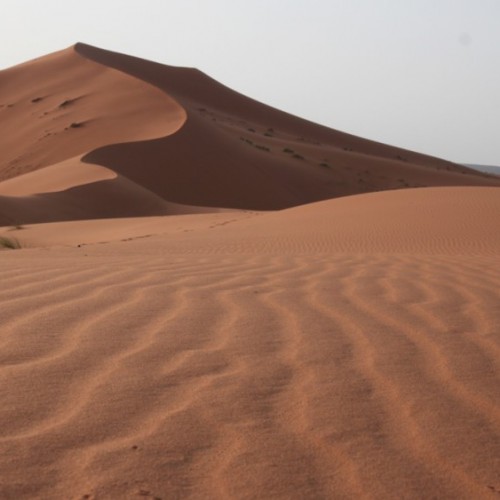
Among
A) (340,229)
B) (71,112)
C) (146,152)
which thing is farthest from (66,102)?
(340,229)

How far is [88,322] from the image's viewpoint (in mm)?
4285

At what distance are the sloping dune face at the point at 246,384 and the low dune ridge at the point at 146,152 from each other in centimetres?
1573

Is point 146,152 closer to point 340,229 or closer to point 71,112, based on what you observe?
point 71,112

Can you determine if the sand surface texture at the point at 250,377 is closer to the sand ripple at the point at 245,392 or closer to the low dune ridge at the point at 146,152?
the sand ripple at the point at 245,392

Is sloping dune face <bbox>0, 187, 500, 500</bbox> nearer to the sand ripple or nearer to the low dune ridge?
the sand ripple

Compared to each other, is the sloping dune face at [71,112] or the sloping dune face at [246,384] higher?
the sloping dune face at [71,112]

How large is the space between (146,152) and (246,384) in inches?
1180

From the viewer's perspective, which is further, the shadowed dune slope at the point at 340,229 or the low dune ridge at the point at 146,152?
the low dune ridge at the point at 146,152

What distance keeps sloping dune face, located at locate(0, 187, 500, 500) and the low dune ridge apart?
1573 cm

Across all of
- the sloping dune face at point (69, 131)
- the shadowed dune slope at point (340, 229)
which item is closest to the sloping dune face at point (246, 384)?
the shadowed dune slope at point (340, 229)

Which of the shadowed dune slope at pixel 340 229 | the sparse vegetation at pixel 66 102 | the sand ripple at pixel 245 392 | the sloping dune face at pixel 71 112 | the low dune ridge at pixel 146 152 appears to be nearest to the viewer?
the sand ripple at pixel 245 392

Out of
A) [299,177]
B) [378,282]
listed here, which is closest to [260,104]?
[299,177]

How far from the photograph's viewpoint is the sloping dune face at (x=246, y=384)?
8.08 feet

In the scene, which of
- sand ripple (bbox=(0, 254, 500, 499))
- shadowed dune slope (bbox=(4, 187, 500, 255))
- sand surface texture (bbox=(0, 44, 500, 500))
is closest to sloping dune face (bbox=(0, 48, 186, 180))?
shadowed dune slope (bbox=(4, 187, 500, 255))
